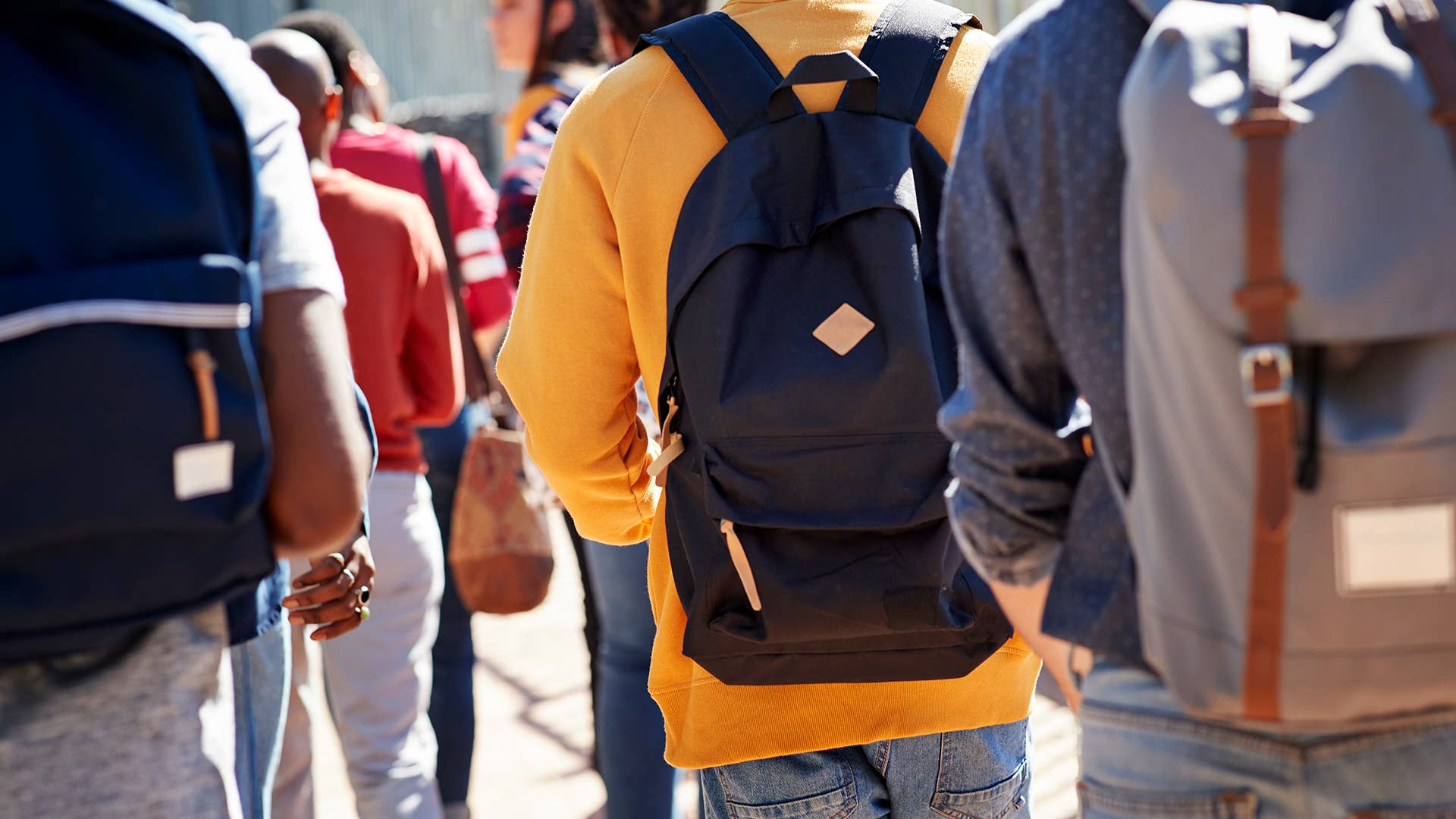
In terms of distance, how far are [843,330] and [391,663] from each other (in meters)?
1.78

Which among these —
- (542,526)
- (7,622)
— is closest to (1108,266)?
(7,622)

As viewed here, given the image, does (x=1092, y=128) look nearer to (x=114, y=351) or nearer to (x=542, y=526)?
(x=114, y=351)

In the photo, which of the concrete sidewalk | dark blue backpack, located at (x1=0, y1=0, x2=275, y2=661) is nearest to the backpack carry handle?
dark blue backpack, located at (x1=0, y1=0, x2=275, y2=661)

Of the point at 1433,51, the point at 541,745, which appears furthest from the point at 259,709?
the point at 541,745

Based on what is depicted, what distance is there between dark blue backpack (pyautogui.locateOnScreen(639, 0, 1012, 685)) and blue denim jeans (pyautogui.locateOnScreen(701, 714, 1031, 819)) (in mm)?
158

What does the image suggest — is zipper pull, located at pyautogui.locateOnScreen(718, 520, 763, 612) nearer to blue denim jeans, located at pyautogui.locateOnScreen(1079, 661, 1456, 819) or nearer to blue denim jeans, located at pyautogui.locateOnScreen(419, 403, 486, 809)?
blue denim jeans, located at pyautogui.locateOnScreen(1079, 661, 1456, 819)

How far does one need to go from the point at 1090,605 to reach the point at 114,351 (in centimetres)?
101

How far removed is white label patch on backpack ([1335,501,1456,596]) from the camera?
44.1 inches

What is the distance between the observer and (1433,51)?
114 centimetres

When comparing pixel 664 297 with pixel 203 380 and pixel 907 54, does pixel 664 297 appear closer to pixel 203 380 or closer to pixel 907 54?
pixel 907 54

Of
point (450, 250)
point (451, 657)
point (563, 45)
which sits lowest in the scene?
point (451, 657)

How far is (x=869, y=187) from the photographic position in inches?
75.7

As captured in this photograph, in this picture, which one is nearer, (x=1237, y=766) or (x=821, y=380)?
(x=1237, y=766)

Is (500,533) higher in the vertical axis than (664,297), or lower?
lower
